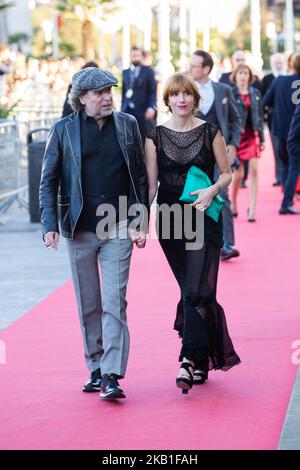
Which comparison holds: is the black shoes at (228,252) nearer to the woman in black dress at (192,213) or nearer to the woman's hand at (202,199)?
the woman in black dress at (192,213)

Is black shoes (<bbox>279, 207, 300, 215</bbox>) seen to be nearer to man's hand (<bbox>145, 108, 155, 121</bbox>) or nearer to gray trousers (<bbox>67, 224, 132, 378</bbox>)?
man's hand (<bbox>145, 108, 155, 121</bbox>)

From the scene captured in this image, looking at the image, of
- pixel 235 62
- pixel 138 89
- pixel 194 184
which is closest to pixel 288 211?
pixel 235 62

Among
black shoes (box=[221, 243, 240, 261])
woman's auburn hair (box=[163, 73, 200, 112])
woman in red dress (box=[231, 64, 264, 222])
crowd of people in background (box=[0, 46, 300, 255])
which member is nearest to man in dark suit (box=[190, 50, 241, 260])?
crowd of people in background (box=[0, 46, 300, 255])

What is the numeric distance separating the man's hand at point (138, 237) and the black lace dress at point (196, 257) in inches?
12.3

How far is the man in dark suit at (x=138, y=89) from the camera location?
22.4 meters

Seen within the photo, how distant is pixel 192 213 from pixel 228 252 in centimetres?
561

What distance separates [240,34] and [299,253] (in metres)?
97.7

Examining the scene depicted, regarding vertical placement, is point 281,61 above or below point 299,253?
above

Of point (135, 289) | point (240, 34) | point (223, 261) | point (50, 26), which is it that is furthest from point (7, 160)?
point (240, 34)

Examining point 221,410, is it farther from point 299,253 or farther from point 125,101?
point 125,101

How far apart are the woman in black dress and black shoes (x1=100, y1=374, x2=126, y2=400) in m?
0.44

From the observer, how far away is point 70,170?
24.8ft

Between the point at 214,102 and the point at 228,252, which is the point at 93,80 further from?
the point at 228,252

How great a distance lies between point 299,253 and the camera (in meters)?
13.8
